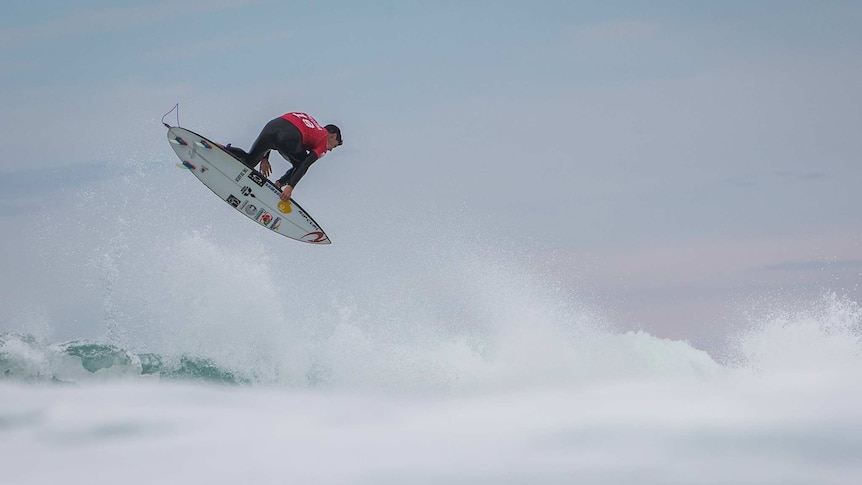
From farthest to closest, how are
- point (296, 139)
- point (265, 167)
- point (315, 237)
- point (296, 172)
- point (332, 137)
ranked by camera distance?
point (315, 237) < point (265, 167) < point (296, 172) < point (332, 137) < point (296, 139)

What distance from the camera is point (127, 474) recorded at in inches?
377

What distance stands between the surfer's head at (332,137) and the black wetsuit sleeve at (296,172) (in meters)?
0.22

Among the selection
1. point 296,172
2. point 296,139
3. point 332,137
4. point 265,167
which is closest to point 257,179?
point 265,167

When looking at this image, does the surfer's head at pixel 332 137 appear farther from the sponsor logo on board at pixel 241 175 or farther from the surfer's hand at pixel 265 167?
the sponsor logo on board at pixel 241 175

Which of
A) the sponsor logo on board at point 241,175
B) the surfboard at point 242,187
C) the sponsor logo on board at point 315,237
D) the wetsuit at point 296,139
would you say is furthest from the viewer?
the sponsor logo on board at point 315,237

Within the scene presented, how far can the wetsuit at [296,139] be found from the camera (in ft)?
31.6

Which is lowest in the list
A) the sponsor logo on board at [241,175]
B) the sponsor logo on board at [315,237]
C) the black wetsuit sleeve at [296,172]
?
the sponsor logo on board at [315,237]

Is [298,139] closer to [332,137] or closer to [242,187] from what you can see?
[332,137]

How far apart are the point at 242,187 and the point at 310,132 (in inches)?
55.3

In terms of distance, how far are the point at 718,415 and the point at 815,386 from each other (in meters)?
2.99

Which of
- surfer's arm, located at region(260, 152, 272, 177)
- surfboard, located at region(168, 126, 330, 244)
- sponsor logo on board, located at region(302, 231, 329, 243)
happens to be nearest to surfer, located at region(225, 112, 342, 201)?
surfer's arm, located at region(260, 152, 272, 177)

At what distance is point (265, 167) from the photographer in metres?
10.3

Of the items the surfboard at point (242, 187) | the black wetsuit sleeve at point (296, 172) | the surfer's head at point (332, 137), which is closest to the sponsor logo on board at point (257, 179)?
the surfboard at point (242, 187)

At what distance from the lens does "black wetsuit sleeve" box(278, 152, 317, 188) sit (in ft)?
31.9
